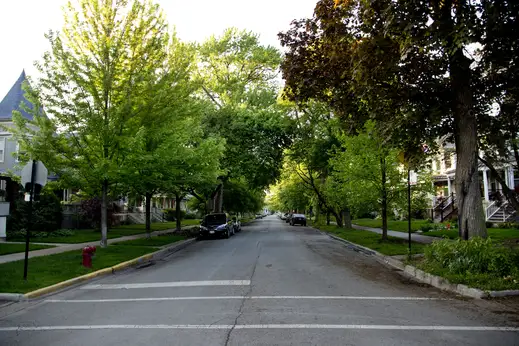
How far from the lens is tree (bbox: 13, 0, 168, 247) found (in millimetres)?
14836

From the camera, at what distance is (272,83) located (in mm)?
41406

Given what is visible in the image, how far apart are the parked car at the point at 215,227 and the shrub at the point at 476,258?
1669 cm

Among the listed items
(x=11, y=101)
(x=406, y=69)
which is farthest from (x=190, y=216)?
(x=406, y=69)

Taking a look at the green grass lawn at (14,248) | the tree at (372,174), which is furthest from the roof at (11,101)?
the tree at (372,174)

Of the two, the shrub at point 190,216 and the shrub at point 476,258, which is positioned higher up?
the shrub at point 476,258

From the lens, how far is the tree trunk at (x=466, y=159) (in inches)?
447

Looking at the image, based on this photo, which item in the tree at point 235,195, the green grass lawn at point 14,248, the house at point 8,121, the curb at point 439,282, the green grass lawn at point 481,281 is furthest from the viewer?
Result: the tree at point 235,195

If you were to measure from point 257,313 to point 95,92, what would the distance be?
37.4 feet

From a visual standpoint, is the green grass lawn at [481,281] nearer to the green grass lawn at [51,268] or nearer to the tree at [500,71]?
the tree at [500,71]

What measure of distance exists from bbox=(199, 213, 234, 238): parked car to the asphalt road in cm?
1435

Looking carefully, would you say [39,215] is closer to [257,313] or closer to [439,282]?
[257,313]

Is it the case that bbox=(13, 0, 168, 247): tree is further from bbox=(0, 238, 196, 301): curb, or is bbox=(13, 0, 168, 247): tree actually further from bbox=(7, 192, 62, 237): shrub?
bbox=(7, 192, 62, 237): shrub

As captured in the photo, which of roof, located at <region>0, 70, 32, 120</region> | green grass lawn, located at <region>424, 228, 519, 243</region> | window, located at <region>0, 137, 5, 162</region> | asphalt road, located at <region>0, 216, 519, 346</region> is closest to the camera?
asphalt road, located at <region>0, 216, 519, 346</region>

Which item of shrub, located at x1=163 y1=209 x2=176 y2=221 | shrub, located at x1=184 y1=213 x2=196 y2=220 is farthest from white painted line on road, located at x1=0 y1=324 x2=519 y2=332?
shrub, located at x1=184 y1=213 x2=196 y2=220
